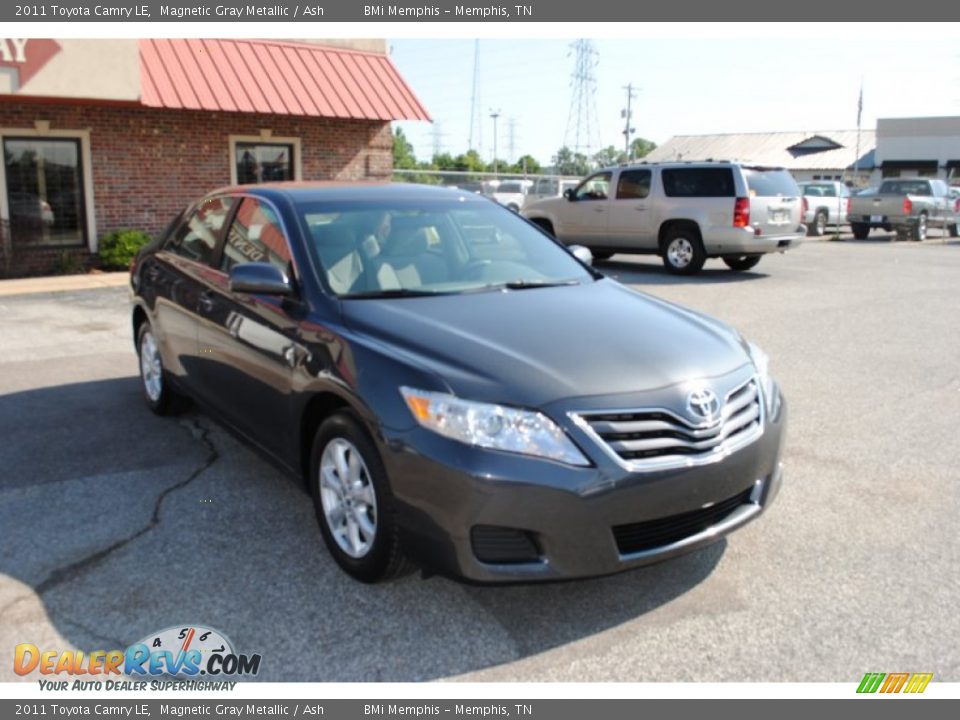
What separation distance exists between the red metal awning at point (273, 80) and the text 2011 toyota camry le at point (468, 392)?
10.4 m

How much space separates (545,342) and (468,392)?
21.9 inches

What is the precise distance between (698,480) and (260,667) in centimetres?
175

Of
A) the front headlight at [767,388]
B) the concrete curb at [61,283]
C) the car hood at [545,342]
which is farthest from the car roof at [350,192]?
the concrete curb at [61,283]

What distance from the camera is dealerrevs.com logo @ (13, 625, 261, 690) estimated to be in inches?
121

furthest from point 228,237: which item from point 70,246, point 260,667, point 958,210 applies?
point 958,210

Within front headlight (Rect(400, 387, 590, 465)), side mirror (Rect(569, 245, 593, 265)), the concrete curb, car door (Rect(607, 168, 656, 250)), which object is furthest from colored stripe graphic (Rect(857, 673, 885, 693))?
car door (Rect(607, 168, 656, 250))

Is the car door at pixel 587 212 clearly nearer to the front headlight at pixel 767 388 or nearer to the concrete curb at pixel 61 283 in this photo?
the concrete curb at pixel 61 283

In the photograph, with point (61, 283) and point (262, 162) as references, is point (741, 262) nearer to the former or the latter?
point (262, 162)

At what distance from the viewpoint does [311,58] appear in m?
16.3

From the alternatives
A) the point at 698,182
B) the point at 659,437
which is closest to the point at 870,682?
the point at 659,437

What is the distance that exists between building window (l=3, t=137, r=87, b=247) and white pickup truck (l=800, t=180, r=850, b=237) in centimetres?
2040

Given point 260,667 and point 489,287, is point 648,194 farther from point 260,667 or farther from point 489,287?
point 260,667

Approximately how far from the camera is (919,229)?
25375mm

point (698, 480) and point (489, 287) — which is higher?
point (489, 287)
